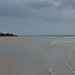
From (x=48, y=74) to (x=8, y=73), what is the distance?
170 cm

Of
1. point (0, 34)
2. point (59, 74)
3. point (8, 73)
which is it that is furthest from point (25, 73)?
point (0, 34)

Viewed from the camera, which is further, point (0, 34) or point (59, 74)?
point (0, 34)

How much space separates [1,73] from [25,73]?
1024 millimetres

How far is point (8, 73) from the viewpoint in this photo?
5.96 metres

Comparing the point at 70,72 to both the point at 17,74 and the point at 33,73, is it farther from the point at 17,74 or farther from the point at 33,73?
the point at 17,74

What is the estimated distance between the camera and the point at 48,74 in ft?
19.2

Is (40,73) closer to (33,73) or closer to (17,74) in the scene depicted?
(33,73)

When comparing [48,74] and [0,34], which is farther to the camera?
[0,34]

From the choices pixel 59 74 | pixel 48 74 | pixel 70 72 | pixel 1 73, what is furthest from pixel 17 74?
pixel 70 72

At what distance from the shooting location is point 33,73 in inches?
236

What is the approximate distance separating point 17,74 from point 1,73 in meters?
0.73

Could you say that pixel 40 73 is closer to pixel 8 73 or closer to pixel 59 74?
pixel 59 74

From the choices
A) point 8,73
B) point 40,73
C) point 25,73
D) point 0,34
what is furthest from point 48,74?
point 0,34

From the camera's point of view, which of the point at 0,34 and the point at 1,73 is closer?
the point at 1,73
